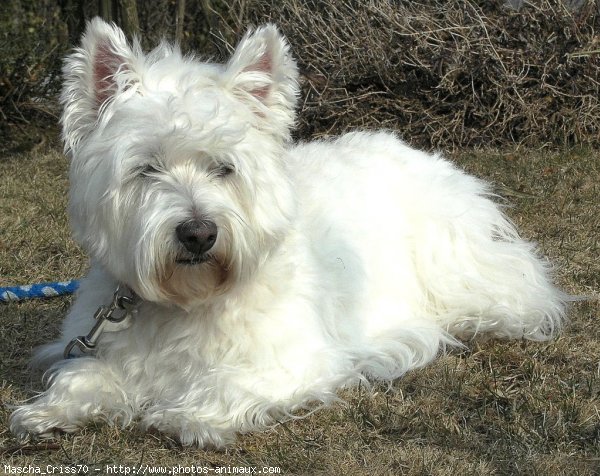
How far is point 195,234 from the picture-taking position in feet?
11.6

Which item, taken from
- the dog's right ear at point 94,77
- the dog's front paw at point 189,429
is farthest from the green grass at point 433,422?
the dog's right ear at point 94,77

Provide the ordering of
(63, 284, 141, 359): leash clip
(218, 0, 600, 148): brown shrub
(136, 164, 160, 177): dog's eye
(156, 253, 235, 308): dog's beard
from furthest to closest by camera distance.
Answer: (218, 0, 600, 148): brown shrub → (63, 284, 141, 359): leash clip → (136, 164, 160, 177): dog's eye → (156, 253, 235, 308): dog's beard

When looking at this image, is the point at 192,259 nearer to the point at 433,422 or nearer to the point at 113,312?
the point at 113,312

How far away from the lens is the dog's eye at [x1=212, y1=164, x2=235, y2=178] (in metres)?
3.77

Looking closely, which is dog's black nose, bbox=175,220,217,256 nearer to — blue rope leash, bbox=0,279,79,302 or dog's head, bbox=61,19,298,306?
dog's head, bbox=61,19,298,306

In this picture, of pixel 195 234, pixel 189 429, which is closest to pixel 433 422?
pixel 189 429

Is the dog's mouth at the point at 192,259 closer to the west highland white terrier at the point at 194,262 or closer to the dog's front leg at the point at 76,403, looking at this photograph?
the west highland white terrier at the point at 194,262

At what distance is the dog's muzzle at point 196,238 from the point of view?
11.6 ft

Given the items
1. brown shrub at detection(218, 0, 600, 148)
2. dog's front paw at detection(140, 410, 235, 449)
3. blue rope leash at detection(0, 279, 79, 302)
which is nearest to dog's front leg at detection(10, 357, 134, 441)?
dog's front paw at detection(140, 410, 235, 449)

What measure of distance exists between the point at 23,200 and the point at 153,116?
4.54 metres

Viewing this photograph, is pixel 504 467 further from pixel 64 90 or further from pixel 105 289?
pixel 64 90

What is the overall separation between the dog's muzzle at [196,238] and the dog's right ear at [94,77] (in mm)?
647

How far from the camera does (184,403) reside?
3.80 meters

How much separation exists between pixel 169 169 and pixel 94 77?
509mm
